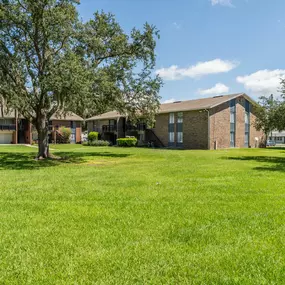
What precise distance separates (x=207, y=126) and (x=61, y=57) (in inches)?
853

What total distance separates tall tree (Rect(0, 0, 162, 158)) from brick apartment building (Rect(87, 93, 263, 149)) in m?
13.5

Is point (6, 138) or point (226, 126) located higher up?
point (226, 126)

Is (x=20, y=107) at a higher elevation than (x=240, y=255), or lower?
higher

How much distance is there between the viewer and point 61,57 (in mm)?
17312

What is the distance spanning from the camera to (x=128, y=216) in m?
5.83

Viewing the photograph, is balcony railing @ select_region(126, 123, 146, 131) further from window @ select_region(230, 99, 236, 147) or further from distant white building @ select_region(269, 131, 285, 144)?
distant white building @ select_region(269, 131, 285, 144)

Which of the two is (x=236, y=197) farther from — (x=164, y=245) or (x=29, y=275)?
(x=29, y=275)

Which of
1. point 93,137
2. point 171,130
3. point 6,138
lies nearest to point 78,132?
point 93,137

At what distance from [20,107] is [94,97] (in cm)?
452

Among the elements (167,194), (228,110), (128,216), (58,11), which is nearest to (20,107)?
(58,11)

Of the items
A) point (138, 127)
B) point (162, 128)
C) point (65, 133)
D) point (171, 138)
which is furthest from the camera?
point (65, 133)

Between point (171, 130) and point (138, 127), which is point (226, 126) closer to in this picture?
point (171, 130)

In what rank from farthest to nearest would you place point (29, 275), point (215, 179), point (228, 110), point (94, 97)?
point (228, 110) → point (94, 97) → point (215, 179) → point (29, 275)

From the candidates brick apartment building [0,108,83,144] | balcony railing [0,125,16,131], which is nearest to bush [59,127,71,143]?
brick apartment building [0,108,83,144]
